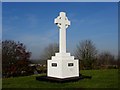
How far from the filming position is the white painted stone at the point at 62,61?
7.59m

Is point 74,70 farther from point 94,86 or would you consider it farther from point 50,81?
point 94,86

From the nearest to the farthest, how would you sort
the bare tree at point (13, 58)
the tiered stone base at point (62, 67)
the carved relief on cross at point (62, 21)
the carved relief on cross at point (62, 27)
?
the tiered stone base at point (62, 67) < the carved relief on cross at point (62, 27) < the carved relief on cross at point (62, 21) < the bare tree at point (13, 58)

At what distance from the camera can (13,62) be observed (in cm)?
1155

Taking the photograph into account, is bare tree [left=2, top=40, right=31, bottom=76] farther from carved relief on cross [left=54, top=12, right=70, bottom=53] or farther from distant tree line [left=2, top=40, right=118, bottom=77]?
carved relief on cross [left=54, top=12, right=70, bottom=53]

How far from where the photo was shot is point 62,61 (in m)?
7.57

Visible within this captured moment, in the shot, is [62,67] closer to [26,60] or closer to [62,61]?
[62,61]

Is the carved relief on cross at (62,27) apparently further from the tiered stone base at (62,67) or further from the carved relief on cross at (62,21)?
the tiered stone base at (62,67)

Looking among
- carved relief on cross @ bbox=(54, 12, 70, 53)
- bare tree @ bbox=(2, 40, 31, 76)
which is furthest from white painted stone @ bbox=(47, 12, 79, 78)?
bare tree @ bbox=(2, 40, 31, 76)

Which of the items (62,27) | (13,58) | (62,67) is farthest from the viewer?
(13,58)

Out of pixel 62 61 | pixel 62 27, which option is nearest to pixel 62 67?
pixel 62 61

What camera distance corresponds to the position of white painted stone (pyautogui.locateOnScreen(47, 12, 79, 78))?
299 inches

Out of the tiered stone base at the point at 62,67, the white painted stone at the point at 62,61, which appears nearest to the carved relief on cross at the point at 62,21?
the white painted stone at the point at 62,61

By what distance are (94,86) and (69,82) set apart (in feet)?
3.66

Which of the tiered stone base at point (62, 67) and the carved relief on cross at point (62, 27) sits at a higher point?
the carved relief on cross at point (62, 27)
